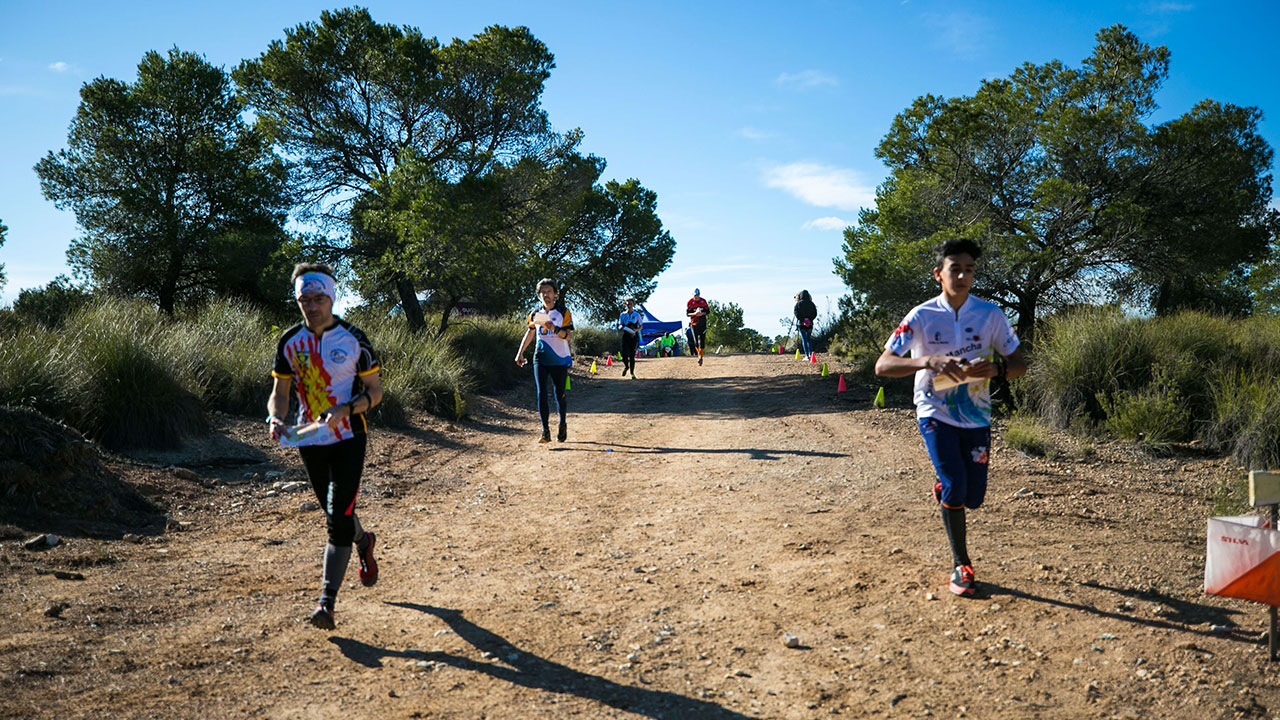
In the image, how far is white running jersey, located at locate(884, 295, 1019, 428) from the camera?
4676 millimetres

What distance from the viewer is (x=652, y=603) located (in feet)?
15.7

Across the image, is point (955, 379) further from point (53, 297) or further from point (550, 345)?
point (53, 297)

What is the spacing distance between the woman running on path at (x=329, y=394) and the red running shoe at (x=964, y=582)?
134 inches

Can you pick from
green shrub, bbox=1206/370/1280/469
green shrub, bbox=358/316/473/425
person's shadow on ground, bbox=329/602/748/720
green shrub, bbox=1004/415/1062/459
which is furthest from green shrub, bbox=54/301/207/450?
green shrub, bbox=1206/370/1280/469

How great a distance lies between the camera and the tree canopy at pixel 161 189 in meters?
25.0

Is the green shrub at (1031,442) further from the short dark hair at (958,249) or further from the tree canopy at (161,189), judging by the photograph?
the tree canopy at (161,189)

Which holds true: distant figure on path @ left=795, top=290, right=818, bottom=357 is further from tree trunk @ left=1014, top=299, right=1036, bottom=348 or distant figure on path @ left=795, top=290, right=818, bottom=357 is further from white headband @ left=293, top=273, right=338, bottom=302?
white headband @ left=293, top=273, right=338, bottom=302

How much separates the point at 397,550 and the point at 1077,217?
554 inches

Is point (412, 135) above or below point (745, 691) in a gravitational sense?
above

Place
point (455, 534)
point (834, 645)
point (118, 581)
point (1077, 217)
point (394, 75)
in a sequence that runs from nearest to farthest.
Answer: point (834, 645) → point (118, 581) → point (455, 534) → point (1077, 217) → point (394, 75)

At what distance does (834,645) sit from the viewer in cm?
411

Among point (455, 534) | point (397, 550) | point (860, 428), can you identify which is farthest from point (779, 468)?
point (397, 550)

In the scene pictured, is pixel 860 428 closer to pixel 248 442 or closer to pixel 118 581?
pixel 248 442

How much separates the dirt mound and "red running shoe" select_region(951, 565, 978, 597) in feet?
20.0
